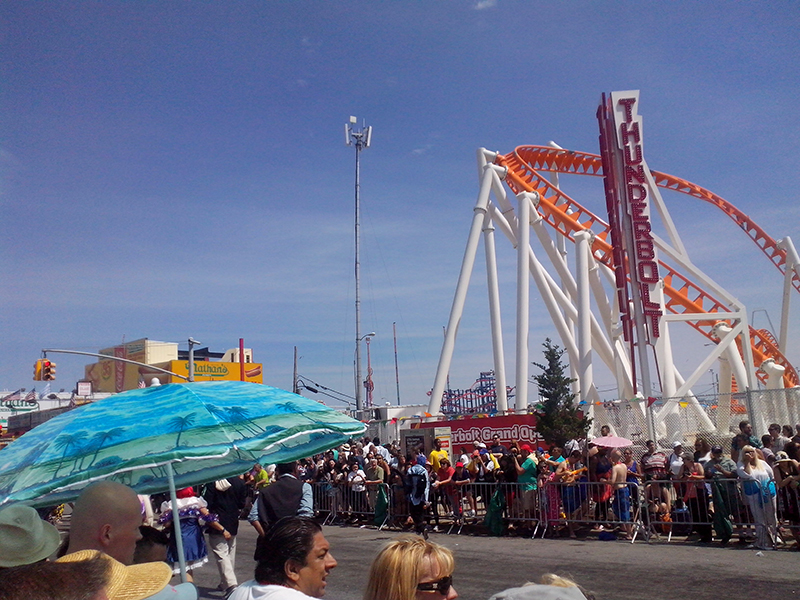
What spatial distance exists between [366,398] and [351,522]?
173 ft

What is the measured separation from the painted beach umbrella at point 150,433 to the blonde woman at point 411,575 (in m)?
1.63

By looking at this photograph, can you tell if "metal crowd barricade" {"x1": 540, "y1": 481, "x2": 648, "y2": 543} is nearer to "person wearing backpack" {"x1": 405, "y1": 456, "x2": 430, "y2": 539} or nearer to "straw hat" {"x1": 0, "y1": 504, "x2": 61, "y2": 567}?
"person wearing backpack" {"x1": 405, "y1": 456, "x2": 430, "y2": 539}

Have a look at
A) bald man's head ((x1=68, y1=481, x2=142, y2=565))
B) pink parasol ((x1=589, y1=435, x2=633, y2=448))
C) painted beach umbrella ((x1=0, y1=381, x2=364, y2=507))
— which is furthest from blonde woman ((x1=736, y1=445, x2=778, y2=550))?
bald man's head ((x1=68, y1=481, x2=142, y2=565))

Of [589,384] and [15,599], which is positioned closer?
[15,599]

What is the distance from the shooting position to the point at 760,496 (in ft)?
30.3

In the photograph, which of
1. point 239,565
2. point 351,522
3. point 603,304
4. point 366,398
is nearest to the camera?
point 239,565

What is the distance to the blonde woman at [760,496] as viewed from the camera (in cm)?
923

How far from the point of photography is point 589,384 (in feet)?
76.4

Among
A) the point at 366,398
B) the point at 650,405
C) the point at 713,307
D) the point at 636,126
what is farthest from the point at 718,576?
the point at 366,398

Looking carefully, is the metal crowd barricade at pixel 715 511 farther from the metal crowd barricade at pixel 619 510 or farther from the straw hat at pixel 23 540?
the straw hat at pixel 23 540

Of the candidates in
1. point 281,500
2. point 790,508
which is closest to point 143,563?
point 281,500

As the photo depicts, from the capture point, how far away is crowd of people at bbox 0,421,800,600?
1.99 metres

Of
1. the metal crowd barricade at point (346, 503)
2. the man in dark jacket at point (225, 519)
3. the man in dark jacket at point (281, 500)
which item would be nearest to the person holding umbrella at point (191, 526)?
the man in dark jacket at point (225, 519)

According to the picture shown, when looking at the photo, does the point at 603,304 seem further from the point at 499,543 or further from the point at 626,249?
the point at 499,543
